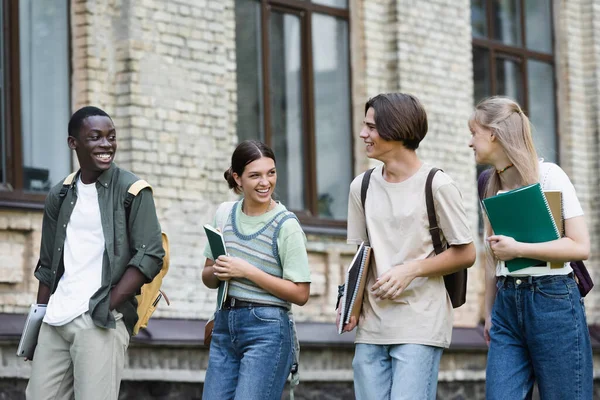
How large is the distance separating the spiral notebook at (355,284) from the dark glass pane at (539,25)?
9.67 meters

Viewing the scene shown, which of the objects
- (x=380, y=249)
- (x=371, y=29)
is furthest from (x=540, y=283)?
(x=371, y=29)

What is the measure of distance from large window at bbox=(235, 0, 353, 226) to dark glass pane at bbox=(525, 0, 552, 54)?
130 inches

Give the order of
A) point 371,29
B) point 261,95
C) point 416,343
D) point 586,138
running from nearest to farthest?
1. point 416,343
2. point 261,95
3. point 371,29
4. point 586,138

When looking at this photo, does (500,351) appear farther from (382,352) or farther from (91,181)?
(91,181)

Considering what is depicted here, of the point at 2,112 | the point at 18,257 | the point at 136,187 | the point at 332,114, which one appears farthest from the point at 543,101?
the point at 136,187

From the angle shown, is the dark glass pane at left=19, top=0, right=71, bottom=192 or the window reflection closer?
the dark glass pane at left=19, top=0, right=71, bottom=192

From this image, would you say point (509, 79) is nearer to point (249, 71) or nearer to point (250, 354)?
point (249, 71)

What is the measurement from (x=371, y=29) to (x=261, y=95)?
5.20ft

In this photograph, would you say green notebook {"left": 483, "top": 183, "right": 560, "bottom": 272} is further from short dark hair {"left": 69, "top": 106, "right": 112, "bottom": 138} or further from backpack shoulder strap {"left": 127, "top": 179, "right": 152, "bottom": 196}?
short dark hair {"left": 69, "top": 106, "right": 112, "bottom": 138}

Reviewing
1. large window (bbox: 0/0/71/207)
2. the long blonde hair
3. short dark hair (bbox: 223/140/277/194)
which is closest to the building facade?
large window (bbox: 0/0/71/207)

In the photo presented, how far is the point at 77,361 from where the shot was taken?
20.2ft

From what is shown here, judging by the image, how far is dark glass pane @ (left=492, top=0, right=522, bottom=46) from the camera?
1472 centimetres

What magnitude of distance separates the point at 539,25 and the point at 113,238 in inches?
396

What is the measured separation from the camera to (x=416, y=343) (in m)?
5.91
